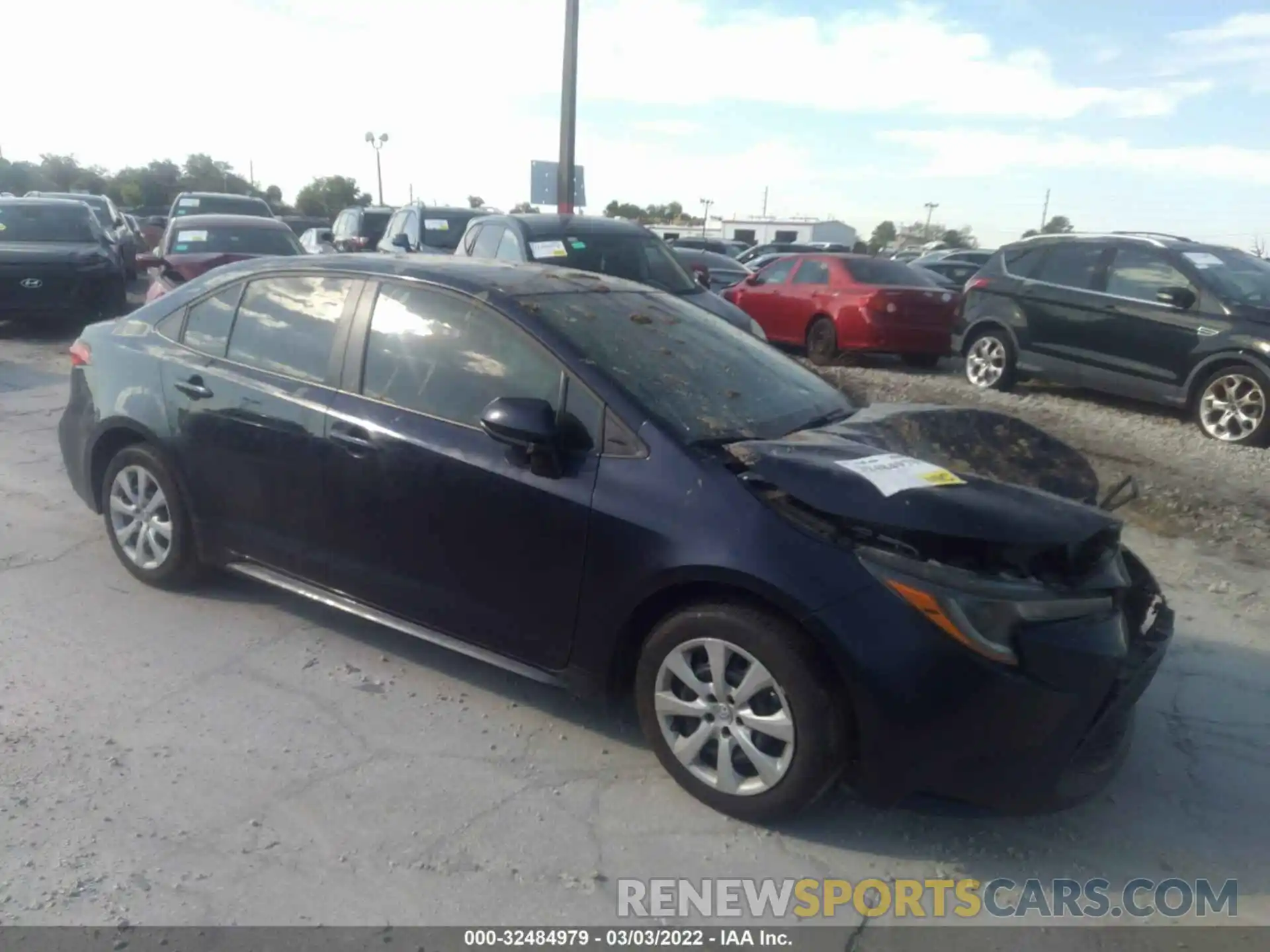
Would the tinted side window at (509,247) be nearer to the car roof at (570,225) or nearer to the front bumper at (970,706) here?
the car roof at (570,225)

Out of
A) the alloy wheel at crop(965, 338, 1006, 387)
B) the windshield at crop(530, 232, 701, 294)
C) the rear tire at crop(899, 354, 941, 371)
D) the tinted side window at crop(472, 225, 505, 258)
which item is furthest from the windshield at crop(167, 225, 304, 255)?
the alloy wheel at crop(965, 338, 1006, 387)

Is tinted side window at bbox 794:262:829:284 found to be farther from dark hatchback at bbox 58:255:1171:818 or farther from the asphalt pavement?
the asphalt pavement

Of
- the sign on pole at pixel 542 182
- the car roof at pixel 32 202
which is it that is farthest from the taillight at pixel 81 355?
the sign on pole at pixel 542 182

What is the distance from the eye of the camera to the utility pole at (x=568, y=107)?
18031 mm

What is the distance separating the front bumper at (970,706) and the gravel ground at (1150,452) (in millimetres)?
2043

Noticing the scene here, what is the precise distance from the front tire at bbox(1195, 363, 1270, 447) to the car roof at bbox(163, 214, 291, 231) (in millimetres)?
10147

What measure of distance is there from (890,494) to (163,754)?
2.54 metres

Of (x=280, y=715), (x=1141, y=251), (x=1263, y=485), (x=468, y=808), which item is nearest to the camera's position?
(x=468, y=808)

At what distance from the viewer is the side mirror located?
960cm

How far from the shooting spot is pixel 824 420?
4.16 m

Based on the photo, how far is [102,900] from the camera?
115 inches

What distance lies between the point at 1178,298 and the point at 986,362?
2185 mm

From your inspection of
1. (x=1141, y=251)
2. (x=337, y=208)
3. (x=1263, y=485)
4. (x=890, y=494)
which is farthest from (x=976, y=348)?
(x=337, y=208)

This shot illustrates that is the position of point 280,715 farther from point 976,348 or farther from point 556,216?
point 976,348
